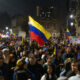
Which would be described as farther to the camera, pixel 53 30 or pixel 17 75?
pixel 53 30

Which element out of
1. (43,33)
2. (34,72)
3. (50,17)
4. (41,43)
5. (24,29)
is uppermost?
(50,17)

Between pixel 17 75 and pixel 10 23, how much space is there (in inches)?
3157

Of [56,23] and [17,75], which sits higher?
[56,23]

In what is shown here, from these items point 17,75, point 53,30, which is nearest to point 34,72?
point 17,75

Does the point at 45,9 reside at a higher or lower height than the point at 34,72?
higher

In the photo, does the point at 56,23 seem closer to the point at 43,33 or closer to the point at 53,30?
the point at 53,30

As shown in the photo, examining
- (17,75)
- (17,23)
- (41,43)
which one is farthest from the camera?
(17,23)

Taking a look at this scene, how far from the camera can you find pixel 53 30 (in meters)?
64.9

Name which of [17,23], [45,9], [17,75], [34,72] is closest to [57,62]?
[34,72]

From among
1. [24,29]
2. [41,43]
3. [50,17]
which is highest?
[50,17]

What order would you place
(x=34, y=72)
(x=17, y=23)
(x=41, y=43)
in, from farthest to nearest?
(x=17, y=23) < (x=41, y=43) < (x=34, y=72)

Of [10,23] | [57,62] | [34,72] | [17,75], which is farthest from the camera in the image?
[10,23]

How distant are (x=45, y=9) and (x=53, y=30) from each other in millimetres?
11232

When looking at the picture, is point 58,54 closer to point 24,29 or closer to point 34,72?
point 34,72
